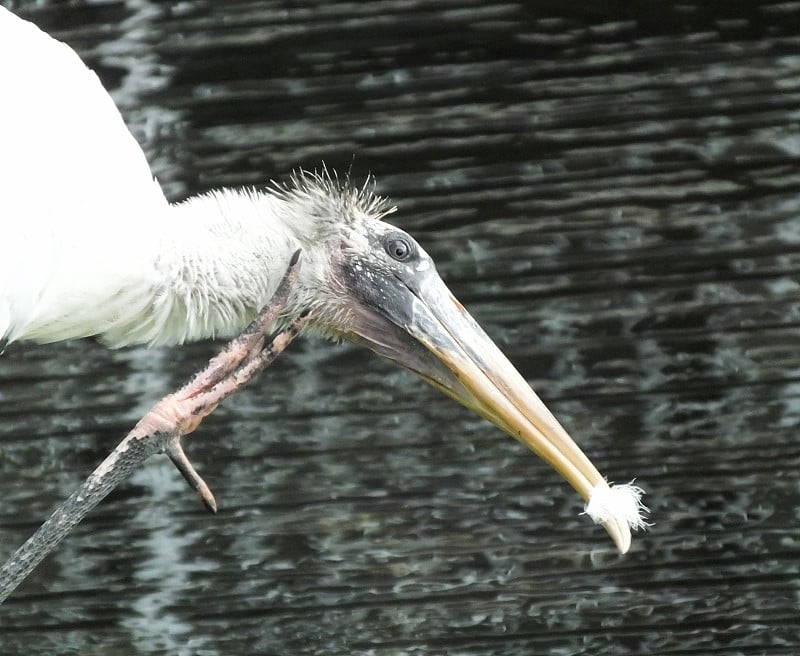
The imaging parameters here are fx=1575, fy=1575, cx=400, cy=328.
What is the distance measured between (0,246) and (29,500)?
4.07ft

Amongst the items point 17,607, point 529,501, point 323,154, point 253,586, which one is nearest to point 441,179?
point 323,154

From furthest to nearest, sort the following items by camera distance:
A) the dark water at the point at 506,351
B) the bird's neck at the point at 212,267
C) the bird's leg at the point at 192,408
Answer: the dark water at the point at 506,351 < the bird's neck at the point at 212,267 < the bird's leg at the point at 192,408

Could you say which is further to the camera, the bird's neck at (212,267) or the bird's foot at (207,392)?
the bird's neck at (212,267)

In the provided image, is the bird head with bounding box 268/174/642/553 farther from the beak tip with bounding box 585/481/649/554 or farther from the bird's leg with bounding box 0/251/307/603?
the bird's leg with bounding box 0/251/307/603

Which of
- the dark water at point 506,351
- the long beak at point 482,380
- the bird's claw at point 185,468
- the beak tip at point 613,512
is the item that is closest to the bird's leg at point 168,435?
the bird's claw at point 185,468

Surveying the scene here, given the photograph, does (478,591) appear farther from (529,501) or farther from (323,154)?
(323,154)

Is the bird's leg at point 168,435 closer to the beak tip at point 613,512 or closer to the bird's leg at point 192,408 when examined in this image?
the bird's leg at point 192,408

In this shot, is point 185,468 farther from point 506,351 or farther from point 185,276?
point 506,351

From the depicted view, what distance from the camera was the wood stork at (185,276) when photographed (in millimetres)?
2832

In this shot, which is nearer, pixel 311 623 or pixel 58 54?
pixel 58 54

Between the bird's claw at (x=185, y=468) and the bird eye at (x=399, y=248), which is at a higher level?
the bird eye at (x=399, y=248)

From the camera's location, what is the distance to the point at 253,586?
12.1ft

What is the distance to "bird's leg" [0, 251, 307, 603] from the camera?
2.80 meters

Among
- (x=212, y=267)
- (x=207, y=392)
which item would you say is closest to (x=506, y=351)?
(x=212, y=267)
